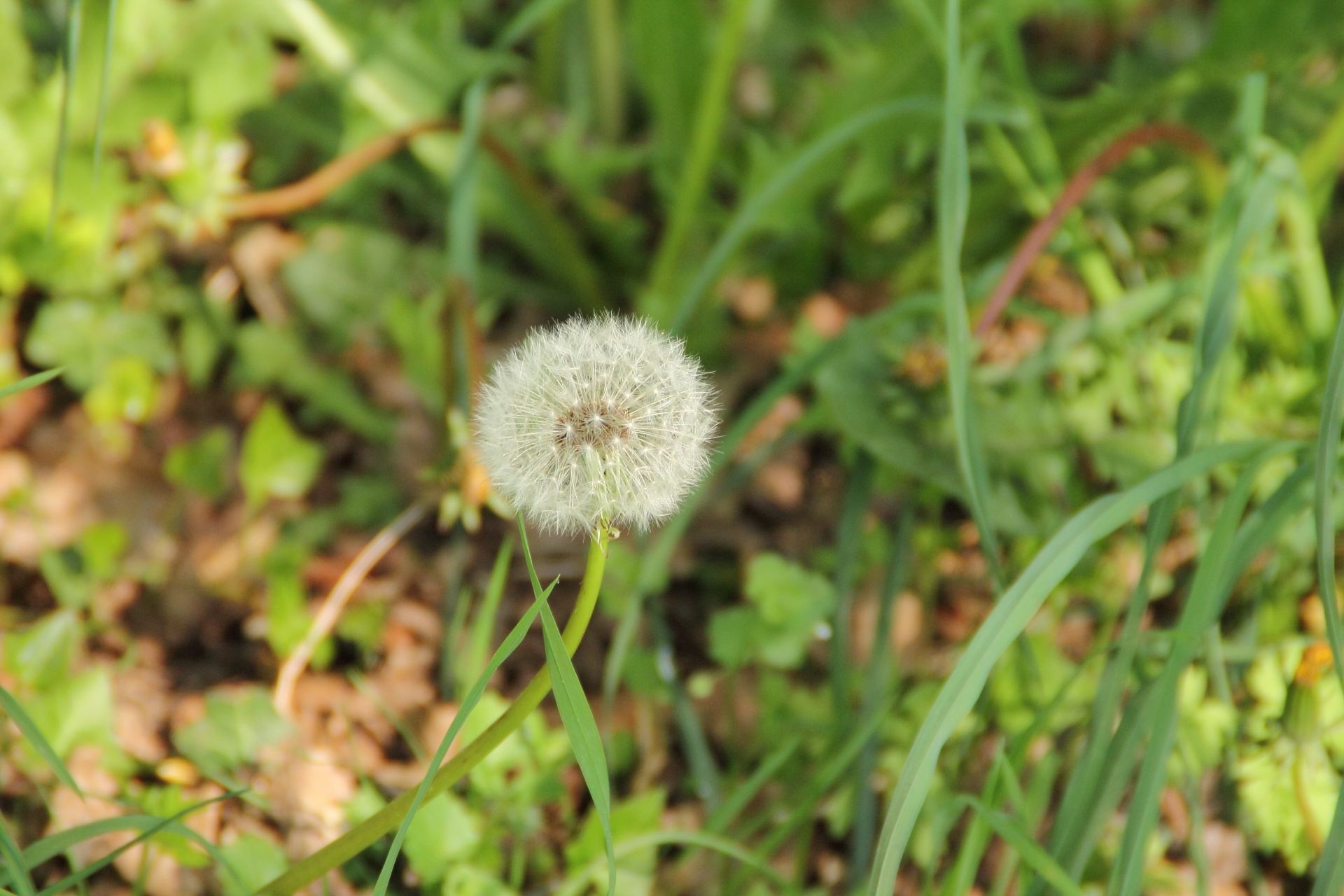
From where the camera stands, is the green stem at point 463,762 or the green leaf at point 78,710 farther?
the green leaf at point 78,710

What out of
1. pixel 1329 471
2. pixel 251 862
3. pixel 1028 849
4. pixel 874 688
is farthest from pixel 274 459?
pixel 1329 471

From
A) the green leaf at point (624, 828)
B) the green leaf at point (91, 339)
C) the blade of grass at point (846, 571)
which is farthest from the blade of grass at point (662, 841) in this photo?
the green leaf at point (91, 339)

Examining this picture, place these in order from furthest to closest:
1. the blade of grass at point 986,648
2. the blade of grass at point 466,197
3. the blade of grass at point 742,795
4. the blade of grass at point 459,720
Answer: the blade of grass at point 466,197 → the blade of grass at point 742,795 → the blade of grass at point 986,648 → the blade of grass at point 459,720

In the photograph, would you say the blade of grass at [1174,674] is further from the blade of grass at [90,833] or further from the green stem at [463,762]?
the blade of grass at [90,833]

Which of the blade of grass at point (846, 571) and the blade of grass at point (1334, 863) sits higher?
the blade of grass at point (846, 571)

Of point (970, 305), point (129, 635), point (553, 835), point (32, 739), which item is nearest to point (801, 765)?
point (553, 835)

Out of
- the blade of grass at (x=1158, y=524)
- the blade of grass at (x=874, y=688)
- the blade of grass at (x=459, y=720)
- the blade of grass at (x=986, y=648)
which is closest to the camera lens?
the blade of grass at (x=459, y=720)

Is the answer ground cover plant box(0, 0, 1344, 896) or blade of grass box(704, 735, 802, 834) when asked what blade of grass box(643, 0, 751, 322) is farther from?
blade of grass box(704, 735, 802, 834)

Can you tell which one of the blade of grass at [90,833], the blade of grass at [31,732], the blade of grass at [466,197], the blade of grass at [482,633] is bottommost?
the blade of grass at [90,833]
